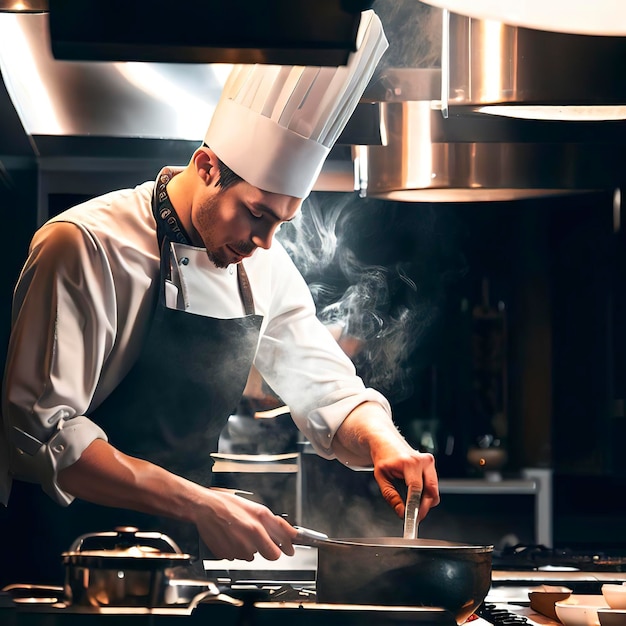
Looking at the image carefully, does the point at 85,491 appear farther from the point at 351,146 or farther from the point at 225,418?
the point at 351,146

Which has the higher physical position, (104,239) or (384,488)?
(104,239)

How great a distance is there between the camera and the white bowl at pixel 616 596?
122 cm

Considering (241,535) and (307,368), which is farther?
(307,368)

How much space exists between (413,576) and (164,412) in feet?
1.72

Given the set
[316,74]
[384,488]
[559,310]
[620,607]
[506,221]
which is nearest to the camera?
[620,607]

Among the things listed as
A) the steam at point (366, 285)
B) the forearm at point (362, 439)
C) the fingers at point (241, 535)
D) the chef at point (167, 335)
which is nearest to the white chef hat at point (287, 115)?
Answer: the chef at point (167, 335)

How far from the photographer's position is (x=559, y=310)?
1.90 meters

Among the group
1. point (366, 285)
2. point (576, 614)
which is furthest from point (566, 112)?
point (576, 614)

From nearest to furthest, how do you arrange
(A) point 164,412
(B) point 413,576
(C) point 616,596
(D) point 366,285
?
(B) point 413,576 < (C) point 616,596 < (A) point 164,412 < (D) point 366,285

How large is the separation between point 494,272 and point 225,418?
677 millimetres

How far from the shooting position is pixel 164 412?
1.48 meters

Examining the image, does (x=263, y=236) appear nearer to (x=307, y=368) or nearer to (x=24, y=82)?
(x=307, y=368)

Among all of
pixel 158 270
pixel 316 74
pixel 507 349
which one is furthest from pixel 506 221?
pixel 158 270

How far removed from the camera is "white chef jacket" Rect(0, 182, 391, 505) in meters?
1.38
